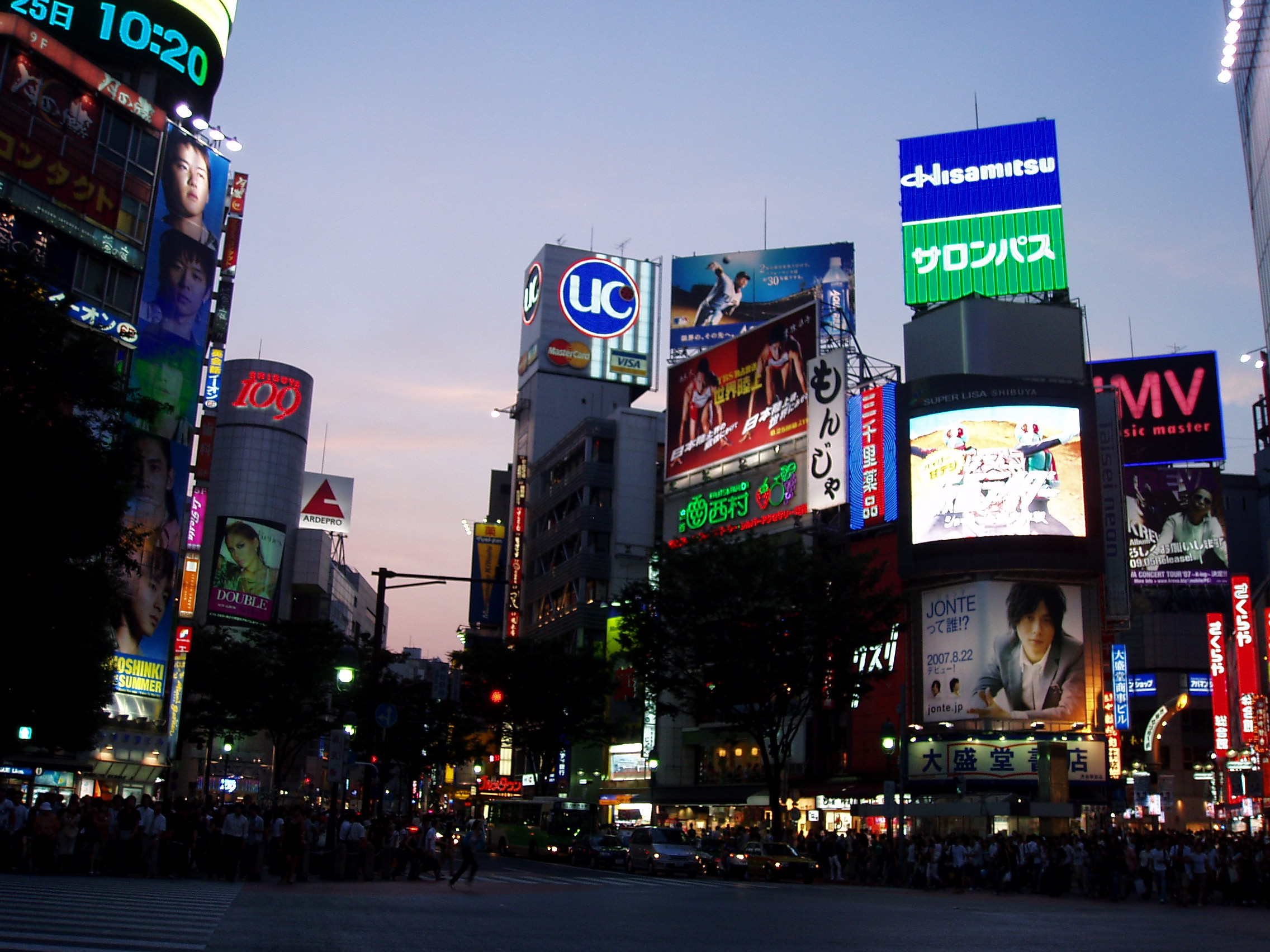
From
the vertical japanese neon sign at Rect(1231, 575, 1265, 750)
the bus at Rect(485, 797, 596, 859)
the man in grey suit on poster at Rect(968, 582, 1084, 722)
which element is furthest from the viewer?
the vertical japanese neon sign at Rect(1231, 575, 1265, 750)

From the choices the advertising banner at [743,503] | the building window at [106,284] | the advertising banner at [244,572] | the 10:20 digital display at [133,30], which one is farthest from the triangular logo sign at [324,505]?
the building window at [106,284]

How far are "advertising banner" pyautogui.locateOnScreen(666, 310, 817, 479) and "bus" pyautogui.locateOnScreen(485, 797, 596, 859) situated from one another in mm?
23664

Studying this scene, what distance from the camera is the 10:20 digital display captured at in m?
60.3

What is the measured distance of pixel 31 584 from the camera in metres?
22.9

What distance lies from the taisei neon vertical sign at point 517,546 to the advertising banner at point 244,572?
19.2 m

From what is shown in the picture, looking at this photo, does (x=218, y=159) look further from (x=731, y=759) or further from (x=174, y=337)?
(x=731, y=759)

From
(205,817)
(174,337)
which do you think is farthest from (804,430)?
(205,817)

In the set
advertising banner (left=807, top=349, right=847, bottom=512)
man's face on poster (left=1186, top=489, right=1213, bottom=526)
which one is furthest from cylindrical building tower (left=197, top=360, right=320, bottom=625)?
man's face on poster (left=1186, top=489, right=1213, bottom=526)

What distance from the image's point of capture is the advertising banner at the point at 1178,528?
8688cm

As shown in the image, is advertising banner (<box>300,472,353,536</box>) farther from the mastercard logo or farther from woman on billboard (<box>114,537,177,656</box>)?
woman on billboard (<box>114,537,177,656</box>)

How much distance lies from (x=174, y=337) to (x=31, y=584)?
4147 centimetres

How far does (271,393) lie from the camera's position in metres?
134

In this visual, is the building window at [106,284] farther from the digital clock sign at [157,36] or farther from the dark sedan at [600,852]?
the dark sedan at [600,852]

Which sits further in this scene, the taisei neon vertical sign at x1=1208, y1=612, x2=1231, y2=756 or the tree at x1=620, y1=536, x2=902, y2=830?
the taisei neon vertical sign at x1=1208, y1=612, x2=1231, y2=756
